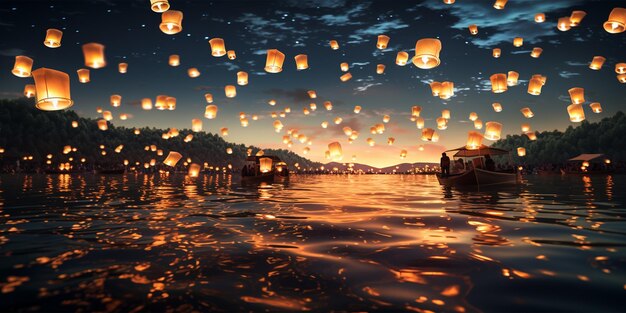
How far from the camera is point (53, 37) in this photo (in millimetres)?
14039

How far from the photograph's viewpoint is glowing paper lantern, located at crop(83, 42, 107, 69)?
36.7ft

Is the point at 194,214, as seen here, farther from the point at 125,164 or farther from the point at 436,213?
the point at 125,164

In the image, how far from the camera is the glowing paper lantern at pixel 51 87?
7.05m

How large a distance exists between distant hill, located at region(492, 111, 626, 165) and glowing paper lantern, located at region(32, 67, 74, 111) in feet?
376

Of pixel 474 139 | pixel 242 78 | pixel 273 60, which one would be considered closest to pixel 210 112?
pixel 242 78

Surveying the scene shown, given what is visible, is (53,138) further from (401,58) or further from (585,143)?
(585,143)

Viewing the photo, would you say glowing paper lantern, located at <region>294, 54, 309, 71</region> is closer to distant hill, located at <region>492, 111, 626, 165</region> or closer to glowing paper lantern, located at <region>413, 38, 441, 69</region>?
glowing paper lantern, located at <region>413, 38, 441, 69</region>

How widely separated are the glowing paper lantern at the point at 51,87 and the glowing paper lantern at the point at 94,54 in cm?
438

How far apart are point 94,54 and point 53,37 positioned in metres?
4.21

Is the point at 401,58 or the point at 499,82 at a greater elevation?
the point at 401,58

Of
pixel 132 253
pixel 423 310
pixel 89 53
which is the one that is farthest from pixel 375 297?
pixel 89 53

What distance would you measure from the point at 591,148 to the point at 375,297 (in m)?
129

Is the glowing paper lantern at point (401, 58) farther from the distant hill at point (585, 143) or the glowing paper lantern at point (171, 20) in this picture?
the distant hill at point (585, 143)

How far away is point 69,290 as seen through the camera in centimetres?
335
